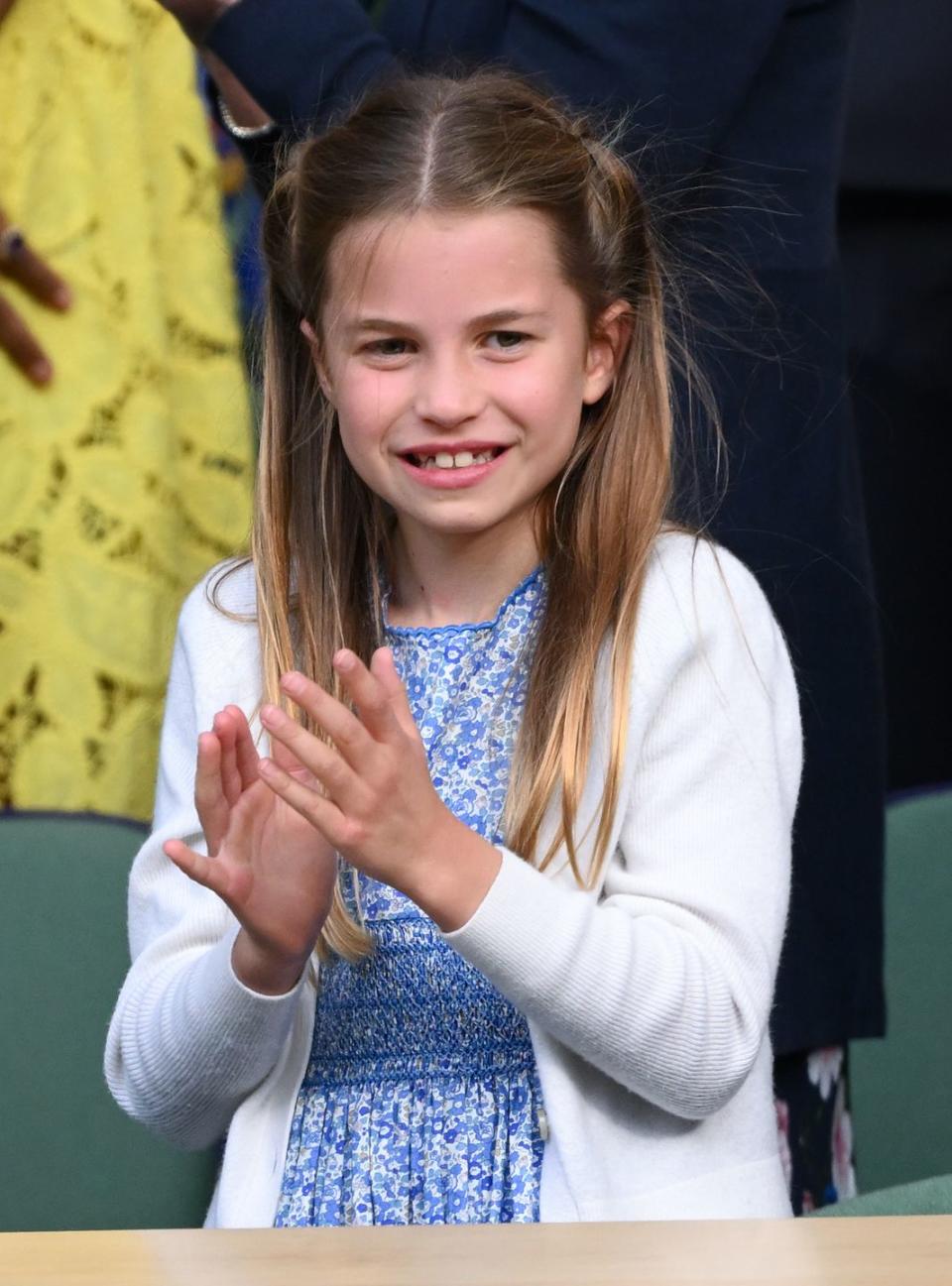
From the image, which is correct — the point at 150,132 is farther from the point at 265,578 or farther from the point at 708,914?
the point at 708,914

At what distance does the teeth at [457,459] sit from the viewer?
52.4 inches

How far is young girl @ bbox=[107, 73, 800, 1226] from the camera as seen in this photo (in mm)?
1192

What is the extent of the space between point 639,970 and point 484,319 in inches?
17.3

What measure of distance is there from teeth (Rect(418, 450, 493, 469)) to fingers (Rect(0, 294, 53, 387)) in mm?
526

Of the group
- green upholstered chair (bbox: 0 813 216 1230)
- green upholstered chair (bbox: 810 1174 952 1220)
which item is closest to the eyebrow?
green upholstered chair (bbox: 0 813 216 1230)

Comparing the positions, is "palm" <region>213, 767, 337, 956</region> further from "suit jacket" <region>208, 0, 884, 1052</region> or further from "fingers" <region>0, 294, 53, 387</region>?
"fingers" <region>0, 294, 53, 387</region>

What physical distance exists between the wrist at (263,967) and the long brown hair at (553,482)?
99 millimetres

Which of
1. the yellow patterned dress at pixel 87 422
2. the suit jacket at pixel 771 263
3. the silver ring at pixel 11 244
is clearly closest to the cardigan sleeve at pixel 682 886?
the suit jacket at pixel 771 263

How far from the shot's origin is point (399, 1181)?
4.15 ft

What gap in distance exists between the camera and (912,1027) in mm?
1582

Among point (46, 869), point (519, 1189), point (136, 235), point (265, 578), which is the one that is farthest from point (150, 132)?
point (519, 1189)

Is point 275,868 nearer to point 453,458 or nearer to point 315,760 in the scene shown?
point 315,760

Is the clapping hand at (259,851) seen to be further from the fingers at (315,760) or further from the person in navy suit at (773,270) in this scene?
the person in navy suit at (773,270)

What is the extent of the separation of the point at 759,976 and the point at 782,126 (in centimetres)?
71
